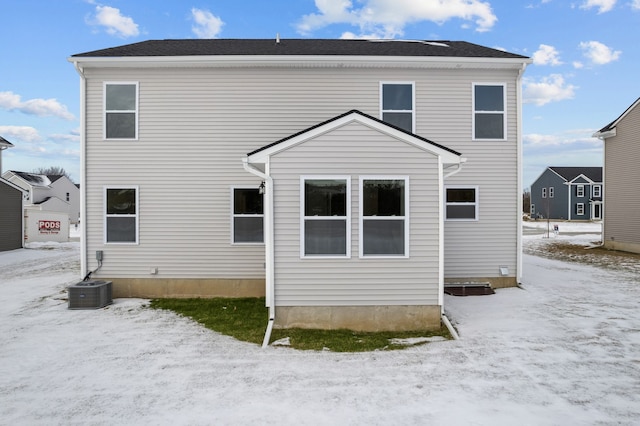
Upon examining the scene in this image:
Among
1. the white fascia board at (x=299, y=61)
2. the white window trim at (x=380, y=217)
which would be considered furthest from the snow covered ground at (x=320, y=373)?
the white fascia board at (x=299, y=61)

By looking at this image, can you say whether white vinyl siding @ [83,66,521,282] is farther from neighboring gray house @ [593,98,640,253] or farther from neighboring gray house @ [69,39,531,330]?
neighboring gray house @ [593,98,640,253]

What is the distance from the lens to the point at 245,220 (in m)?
9.66

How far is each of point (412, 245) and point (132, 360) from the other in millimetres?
5148

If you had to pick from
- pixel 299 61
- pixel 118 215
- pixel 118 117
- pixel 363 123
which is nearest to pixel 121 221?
pixel 118 215

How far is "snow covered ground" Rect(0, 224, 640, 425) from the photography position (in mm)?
4223

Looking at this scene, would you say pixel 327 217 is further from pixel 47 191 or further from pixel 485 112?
pixel 47 191

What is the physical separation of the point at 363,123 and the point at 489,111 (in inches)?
199

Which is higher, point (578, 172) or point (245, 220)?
point (578, 172)

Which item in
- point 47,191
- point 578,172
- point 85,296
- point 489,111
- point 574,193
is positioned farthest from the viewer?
point 578,172

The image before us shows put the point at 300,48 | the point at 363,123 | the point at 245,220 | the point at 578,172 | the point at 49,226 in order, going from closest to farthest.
Result: the point at 363,123, the point at 245,220, the point at 300,48, the point at 49,226, the point at 578,172

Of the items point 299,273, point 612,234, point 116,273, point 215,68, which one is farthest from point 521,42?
point 116,273

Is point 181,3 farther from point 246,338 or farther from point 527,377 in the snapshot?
point 527,377

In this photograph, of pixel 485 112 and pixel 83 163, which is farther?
pixel 485 112

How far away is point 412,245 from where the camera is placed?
274 inches
